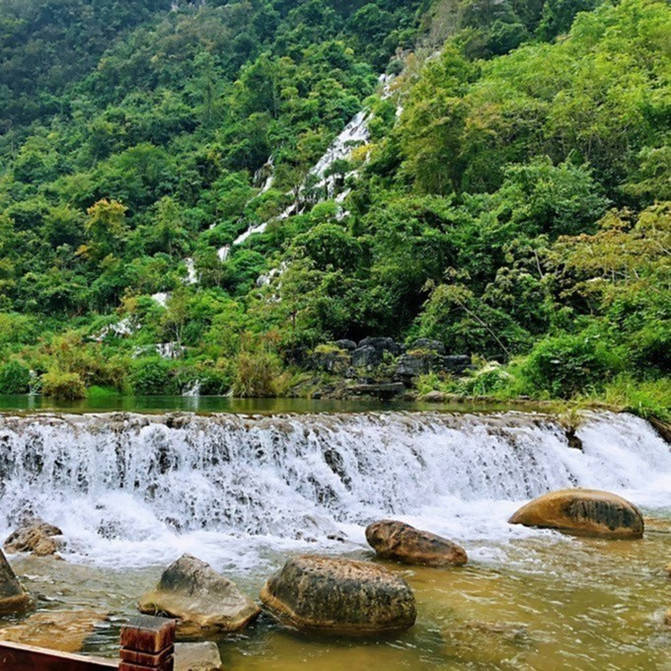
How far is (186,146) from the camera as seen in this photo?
49.6m

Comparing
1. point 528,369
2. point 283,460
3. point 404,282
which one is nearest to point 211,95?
point 404,282

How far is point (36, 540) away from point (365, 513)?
425 cm

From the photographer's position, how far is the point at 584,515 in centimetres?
747

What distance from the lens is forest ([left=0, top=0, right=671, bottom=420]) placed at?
55.3 ft

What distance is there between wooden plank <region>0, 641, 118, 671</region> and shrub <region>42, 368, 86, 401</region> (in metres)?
16.6

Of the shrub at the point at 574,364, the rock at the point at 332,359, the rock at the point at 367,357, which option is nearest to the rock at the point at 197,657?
the shrub at the point at 574,364

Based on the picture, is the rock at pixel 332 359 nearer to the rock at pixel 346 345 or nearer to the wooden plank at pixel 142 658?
the rock at pixel 346 345

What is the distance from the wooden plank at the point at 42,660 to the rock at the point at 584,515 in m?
6.75

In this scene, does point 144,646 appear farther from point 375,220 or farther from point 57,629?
point 375,220

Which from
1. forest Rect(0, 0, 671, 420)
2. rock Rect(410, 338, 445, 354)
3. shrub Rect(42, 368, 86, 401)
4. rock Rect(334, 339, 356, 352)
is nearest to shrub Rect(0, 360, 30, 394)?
forest Rect(0, 0, 671, 420)

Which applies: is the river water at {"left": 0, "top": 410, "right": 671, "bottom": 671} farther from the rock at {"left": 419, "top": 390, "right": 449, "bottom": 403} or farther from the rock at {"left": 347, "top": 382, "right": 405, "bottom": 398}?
the rock at {"left": 347, "top": 382, "right": 405, "bottom": 398}

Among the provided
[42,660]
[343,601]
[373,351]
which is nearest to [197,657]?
[343,601]

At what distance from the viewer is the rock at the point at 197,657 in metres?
3.59

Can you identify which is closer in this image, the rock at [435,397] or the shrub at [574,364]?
the shrub at [574,364]
